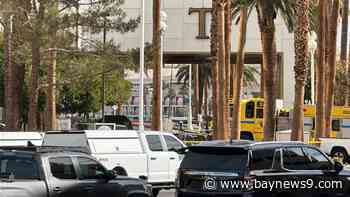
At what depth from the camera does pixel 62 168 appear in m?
12.7

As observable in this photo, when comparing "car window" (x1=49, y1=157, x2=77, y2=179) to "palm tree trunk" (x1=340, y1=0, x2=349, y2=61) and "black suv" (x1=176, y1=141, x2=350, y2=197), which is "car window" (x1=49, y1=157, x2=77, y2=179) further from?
"palm tree trunk" (x1=340, y1=0, x2=349, y2=61)

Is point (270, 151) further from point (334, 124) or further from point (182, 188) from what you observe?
point (334, 124)

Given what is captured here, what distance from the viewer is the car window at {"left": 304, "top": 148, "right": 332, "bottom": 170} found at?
14500mm

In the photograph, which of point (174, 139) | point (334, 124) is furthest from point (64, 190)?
point (334, 124)

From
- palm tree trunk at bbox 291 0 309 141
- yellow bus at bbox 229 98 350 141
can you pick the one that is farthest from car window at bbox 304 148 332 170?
yellow bus at bbox 229 98 350 141

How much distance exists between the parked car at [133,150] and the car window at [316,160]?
18.8ft

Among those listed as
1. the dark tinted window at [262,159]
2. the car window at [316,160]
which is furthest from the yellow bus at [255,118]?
the dark tinted window at [262,159]

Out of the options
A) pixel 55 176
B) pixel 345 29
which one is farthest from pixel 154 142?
pixel 345 29

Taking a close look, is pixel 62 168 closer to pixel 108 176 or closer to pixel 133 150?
pixel 108 176

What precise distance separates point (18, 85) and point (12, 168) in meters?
22.7

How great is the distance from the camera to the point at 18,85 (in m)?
34.2

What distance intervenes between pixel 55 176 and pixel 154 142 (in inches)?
348

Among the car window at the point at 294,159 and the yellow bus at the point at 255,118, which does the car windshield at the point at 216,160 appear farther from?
the yellow bus at the point at 255,118

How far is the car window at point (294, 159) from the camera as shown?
46.1 ft
